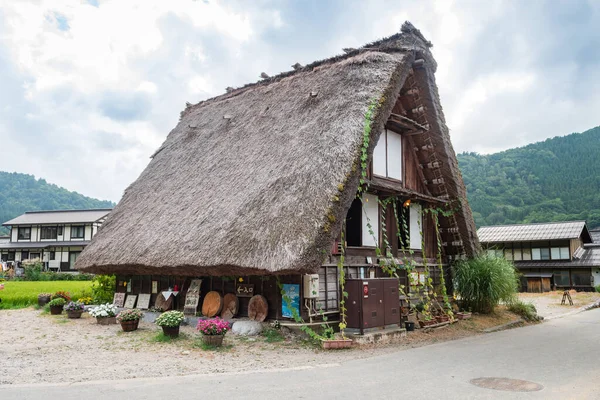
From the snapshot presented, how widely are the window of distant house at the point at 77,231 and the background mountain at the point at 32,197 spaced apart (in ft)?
121

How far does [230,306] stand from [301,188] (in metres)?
4.28

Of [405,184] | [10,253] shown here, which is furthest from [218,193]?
[10,253]

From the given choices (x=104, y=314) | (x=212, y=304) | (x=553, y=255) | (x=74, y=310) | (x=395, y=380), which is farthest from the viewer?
(x=553, y=255)

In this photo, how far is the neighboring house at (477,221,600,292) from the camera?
36594 millimetres

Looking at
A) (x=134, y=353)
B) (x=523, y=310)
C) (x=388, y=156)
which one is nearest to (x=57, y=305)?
(x=134, y=353)

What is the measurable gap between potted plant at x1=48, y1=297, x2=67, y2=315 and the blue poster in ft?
31.5

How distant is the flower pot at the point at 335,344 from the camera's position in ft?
35.6

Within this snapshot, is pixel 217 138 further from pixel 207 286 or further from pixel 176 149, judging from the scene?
pixel 207 286

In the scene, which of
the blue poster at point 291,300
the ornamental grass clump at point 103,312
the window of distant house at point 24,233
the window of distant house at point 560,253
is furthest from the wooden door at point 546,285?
the window of distant house at point 24,233

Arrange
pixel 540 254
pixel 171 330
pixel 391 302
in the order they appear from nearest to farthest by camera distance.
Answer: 1. pixel 171 330
2. pixel 391 302
3. pixel 540 254

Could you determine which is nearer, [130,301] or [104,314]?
Result: [104,314]

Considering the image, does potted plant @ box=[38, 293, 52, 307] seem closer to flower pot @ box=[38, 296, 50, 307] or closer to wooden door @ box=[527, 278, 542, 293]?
flower pot @ box=[38, 296, 50, 307]

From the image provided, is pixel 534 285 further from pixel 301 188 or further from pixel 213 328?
pixel 213 328

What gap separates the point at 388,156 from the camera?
1568 centimetres
